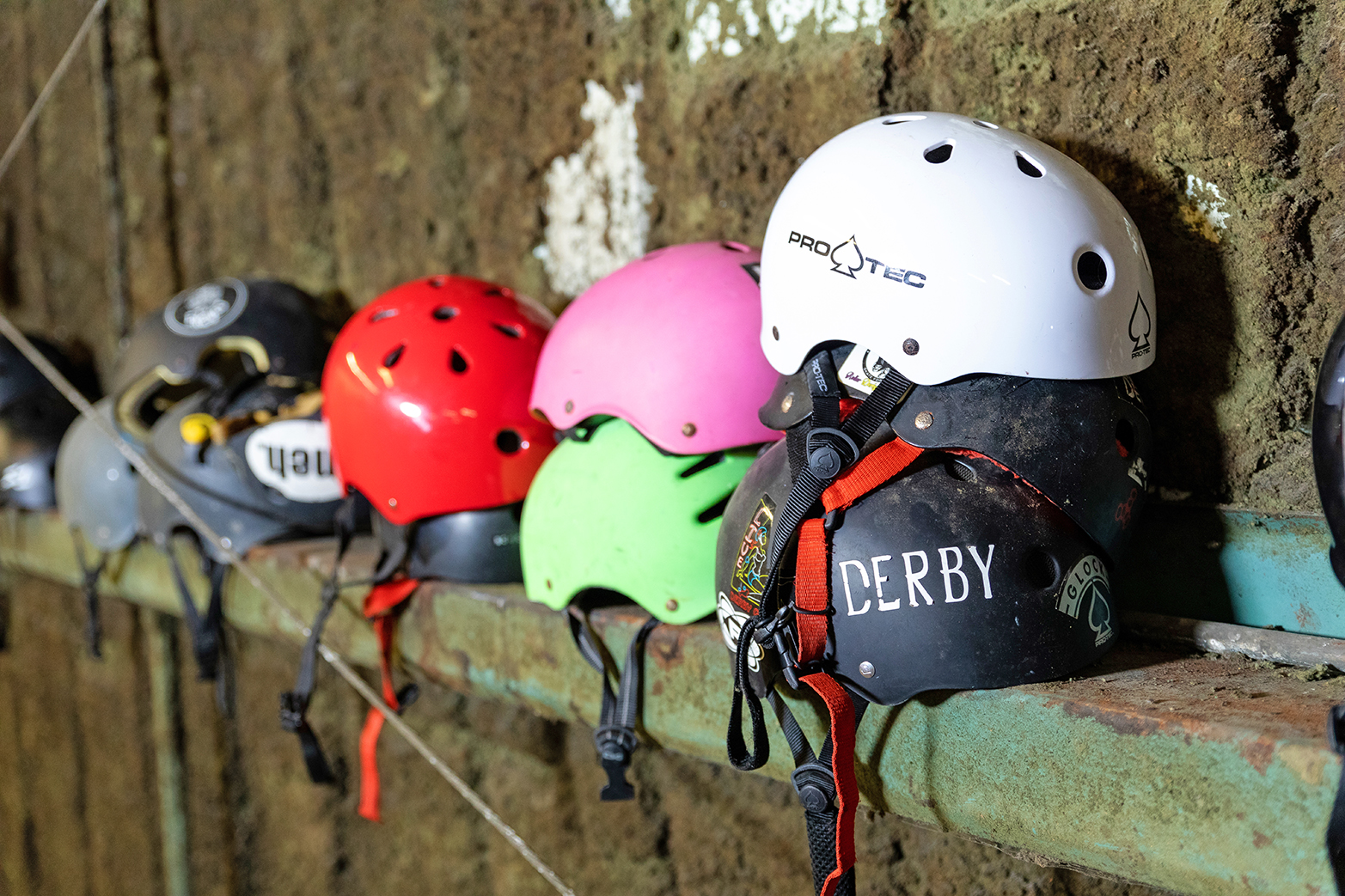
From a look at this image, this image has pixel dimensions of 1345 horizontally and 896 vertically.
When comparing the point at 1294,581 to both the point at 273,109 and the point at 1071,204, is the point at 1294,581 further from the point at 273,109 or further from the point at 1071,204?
the point at 273,109

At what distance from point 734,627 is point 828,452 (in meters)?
0.28

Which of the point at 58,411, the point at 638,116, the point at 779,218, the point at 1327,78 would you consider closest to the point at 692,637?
the point at 779,218

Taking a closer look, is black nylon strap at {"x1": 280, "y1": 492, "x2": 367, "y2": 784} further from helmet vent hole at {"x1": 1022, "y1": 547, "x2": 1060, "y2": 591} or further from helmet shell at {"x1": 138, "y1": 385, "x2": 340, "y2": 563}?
helmet vent hole at {"x1": 1022, "y1": 547, "x2": 1060, "y2": 591}

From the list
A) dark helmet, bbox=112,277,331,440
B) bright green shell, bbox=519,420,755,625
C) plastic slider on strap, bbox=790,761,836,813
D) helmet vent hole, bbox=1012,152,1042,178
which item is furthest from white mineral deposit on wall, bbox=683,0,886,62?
dark helmet, bbox=112,277,331,440

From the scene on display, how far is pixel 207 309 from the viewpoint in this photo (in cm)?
275

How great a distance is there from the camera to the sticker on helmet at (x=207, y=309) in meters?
2.71

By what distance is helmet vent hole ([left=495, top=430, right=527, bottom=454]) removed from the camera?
73.6 inches

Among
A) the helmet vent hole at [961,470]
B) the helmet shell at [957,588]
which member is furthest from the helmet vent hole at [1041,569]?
the helmet vent hole at [961,470]

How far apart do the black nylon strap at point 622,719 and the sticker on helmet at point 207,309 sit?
1733mm

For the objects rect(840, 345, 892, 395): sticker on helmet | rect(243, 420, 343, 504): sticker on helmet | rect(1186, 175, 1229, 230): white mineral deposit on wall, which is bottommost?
rect(243, 420, 343, 504): sticker on helmet

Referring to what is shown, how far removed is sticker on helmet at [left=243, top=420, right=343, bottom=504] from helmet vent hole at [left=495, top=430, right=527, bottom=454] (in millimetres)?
569

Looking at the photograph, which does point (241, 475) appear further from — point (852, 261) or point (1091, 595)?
point (1091, 595)

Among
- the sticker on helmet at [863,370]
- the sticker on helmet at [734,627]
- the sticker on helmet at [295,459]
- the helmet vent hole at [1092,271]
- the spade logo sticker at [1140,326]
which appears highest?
the helmet vent hole at [1092,271]

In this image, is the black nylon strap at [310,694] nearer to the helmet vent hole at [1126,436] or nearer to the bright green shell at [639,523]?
the bright green shell at [639,523]
